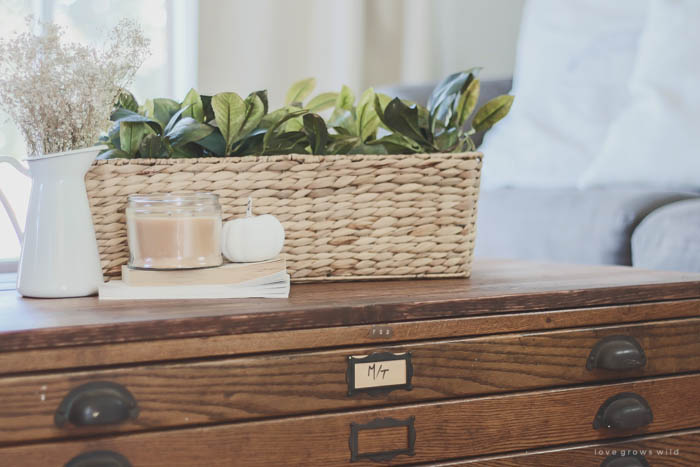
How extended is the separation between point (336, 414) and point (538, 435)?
236 mm

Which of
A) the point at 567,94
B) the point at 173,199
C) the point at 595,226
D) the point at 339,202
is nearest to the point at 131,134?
the point at 173,199

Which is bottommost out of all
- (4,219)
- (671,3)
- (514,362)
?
(4,219)

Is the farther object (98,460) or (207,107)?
(207,107)

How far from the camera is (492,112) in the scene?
941 millimetres

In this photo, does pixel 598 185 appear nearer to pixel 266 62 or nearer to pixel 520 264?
pixel 520 264

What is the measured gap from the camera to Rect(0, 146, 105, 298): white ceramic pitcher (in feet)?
2.51

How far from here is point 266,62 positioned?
2.03 m

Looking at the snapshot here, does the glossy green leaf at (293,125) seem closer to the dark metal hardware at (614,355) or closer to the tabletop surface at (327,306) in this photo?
the tabletop surface at (327,306)

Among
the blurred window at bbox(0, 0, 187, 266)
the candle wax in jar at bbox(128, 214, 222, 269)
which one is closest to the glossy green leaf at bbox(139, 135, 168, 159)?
the candle wax in jar at bbox(128, 214, 222, 269)

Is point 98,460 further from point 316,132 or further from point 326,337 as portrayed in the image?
point 316,132

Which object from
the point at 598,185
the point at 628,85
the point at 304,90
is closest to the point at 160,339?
the point at 304,90

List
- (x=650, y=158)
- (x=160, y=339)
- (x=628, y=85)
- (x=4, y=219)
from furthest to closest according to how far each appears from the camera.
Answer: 1. (x=4, y=219)
2. (x=628, y=85)
3. (x=650, y=158)
4. (x=160, y=339)

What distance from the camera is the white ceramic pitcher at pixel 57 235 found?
0.76m

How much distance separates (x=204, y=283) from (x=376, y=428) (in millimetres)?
235
